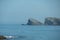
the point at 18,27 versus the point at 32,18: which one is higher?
the point at 32,18

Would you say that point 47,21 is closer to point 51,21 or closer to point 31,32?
point 51,21

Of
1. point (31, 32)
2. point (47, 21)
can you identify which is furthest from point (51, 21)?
point (31, 32)

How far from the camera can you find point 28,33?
5.82 ft

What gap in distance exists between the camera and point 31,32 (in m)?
1.77

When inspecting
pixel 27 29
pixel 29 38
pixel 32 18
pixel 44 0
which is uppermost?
pixel 44 0

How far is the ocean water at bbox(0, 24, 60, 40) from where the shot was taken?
69.6 inches

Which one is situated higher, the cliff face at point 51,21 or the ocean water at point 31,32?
the cliff face at point 51,21

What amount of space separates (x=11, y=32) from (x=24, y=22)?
24cm

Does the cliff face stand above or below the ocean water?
above

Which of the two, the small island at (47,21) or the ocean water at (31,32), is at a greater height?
the small island at (47,21)

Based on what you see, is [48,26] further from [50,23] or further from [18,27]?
[18,27]

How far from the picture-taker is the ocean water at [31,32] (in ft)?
5.80

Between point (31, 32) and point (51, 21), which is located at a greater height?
point (51, 21)

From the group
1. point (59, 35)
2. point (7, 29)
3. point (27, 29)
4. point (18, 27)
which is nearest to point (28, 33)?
point (27, 29)
